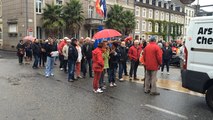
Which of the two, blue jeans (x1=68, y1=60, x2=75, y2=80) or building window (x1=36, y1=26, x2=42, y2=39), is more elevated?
building window (x1=36, y1=26, x2=42, y2=39)

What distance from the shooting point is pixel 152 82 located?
8680 mm

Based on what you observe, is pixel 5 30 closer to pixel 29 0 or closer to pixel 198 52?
pixel 29 0

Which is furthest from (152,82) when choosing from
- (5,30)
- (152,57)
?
(5,30)

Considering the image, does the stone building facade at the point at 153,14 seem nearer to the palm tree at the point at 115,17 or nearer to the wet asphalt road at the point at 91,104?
the palm tree at the point at 115,17

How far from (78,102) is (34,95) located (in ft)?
5.42

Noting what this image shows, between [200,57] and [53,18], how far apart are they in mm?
26973

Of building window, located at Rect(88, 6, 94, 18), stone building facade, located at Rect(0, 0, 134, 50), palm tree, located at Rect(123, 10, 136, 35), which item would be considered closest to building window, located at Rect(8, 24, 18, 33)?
stone building facade, located at Rect(0, 0, 134, 50)

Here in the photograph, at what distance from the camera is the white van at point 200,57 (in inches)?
261

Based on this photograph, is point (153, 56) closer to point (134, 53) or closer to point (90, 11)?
point (134, 53)

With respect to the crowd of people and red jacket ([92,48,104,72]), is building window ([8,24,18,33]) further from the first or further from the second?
red jacket ([92,48,104,72])

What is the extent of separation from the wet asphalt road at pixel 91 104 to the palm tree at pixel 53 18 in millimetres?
22028

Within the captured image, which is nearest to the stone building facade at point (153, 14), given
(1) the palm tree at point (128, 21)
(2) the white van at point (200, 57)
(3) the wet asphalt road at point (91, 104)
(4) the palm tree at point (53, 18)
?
(1) the palm tree at point (128, 21)

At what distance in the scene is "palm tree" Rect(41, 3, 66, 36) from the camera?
1241 inches

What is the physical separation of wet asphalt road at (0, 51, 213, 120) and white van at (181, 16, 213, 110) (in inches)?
24.1
